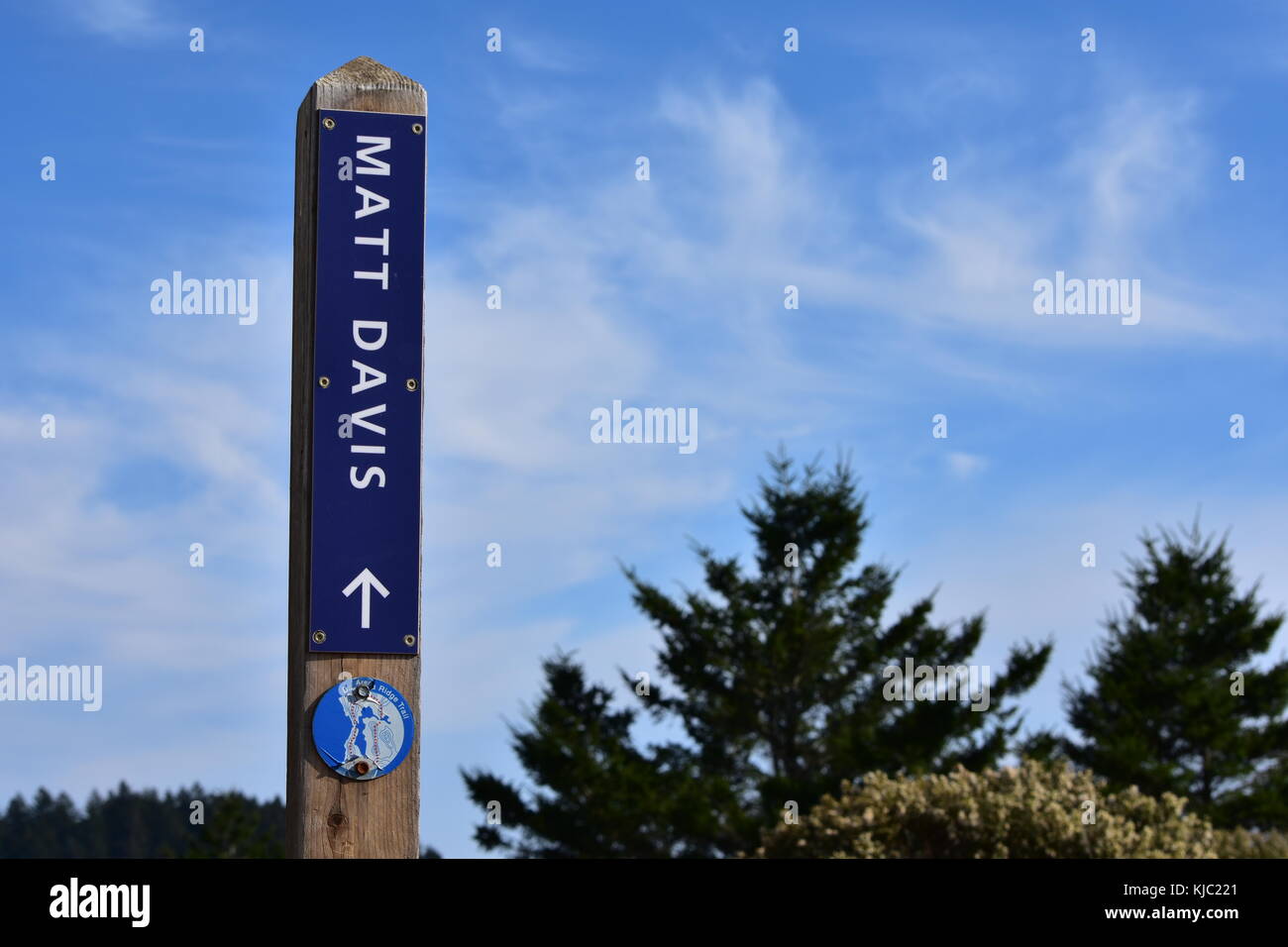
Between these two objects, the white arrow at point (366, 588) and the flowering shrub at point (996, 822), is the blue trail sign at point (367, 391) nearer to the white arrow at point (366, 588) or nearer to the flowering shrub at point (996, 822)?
the white arrow at point (366, 588)

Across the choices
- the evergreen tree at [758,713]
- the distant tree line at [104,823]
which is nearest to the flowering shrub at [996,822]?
the evergreen tree at [758,713]

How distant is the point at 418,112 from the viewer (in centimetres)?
439

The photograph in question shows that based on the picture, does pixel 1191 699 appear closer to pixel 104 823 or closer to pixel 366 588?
pixel 366 588

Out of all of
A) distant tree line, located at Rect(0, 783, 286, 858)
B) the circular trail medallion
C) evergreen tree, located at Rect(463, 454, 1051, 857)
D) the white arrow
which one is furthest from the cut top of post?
distant tree line, located at Rect(0, 783, 286, 858)

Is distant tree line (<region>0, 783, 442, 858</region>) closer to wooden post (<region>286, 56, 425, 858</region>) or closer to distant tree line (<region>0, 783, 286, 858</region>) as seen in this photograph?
distant tree line (<region>0, 783, 286, 858</region>)

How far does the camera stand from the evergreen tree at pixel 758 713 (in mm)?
28766

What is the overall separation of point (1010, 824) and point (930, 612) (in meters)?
16.4

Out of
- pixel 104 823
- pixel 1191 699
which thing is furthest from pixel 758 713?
pixel 104 823

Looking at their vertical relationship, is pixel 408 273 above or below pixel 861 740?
above

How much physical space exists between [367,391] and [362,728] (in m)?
1.01

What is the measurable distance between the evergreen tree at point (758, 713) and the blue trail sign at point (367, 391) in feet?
78.3

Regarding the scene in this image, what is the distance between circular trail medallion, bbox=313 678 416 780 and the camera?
400cm

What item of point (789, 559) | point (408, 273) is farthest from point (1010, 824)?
point (789, 559)
